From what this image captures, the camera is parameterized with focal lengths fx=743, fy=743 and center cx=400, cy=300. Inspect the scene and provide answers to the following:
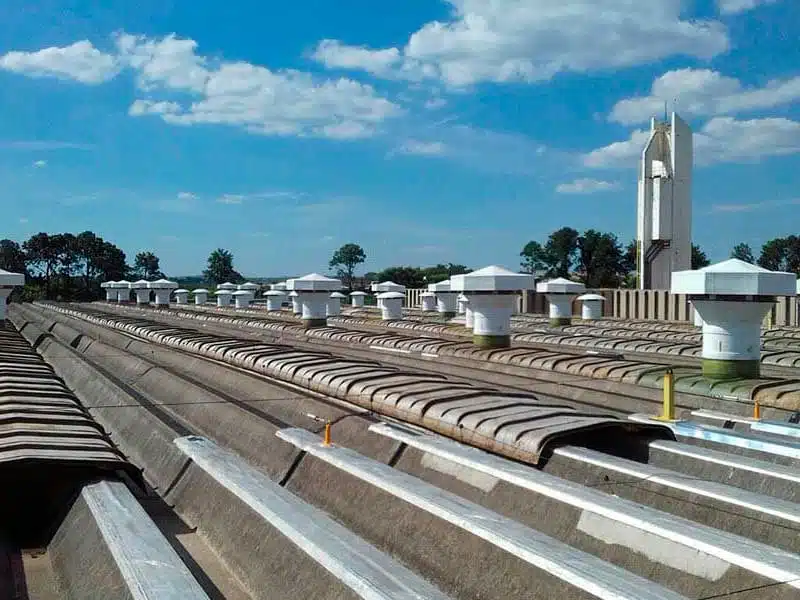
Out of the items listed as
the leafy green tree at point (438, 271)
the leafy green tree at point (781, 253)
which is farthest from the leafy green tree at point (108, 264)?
the leafy green tree at point (781, 253)

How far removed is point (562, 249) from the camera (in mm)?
83562

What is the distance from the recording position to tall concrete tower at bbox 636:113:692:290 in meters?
44.6

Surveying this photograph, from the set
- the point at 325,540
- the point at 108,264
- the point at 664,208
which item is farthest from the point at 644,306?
the point at 108,264

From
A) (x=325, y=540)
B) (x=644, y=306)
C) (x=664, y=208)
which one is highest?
(x=664, y=208)

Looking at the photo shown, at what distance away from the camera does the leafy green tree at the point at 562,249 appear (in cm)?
8356

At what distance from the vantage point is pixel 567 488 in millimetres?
5234

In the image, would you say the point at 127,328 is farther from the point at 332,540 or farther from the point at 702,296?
the point at 332,540

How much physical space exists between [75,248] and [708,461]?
9470 centimetres

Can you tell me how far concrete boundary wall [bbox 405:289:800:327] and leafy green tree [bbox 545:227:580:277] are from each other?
134 ft

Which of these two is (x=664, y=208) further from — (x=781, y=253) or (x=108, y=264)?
(x=108, y=264)

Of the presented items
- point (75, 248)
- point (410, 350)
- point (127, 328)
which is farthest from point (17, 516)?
point (75, 248)

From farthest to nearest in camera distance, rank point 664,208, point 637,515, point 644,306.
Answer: point 664,208, point 644,306, point 637,515

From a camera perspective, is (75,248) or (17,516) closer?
(17,516)

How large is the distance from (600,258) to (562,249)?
14.8 feet
